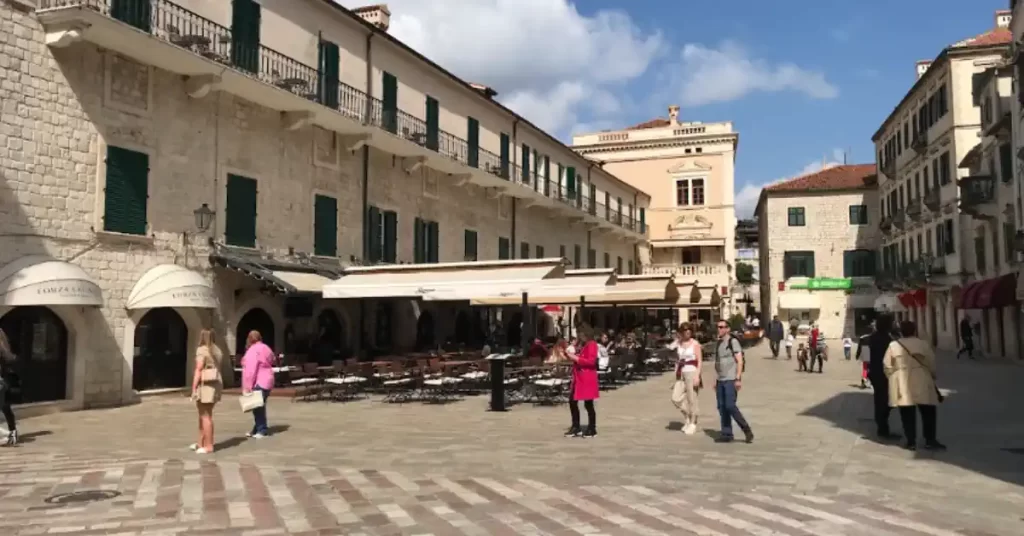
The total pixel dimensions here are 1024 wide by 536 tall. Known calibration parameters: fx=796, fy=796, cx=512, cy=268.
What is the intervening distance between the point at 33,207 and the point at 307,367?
224 inches

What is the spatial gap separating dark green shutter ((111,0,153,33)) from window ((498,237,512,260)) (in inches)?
704

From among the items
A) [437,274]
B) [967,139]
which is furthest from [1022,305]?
[437,274]

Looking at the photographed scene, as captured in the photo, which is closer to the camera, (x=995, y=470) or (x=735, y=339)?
(x=995, y=470)

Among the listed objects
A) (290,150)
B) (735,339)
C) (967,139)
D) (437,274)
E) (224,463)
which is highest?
(967,139)

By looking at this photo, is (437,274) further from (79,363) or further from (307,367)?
(79,363)

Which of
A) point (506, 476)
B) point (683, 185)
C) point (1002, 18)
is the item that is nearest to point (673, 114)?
point (683, 185)

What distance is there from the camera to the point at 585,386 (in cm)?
1093

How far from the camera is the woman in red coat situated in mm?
10922

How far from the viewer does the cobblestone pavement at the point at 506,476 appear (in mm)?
6555

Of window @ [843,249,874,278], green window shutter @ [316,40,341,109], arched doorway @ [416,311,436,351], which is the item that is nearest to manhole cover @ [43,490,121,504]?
green window shutter @ [316,40,341,109]

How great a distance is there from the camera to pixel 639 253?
170 feet

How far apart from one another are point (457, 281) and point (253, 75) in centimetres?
647

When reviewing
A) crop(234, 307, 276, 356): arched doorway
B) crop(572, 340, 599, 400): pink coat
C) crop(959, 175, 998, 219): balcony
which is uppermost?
crop(959, 175, 998, 219): balcony

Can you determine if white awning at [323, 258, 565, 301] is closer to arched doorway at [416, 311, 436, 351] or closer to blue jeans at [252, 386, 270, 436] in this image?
blue jeans at [252, 386, 270, 436]
